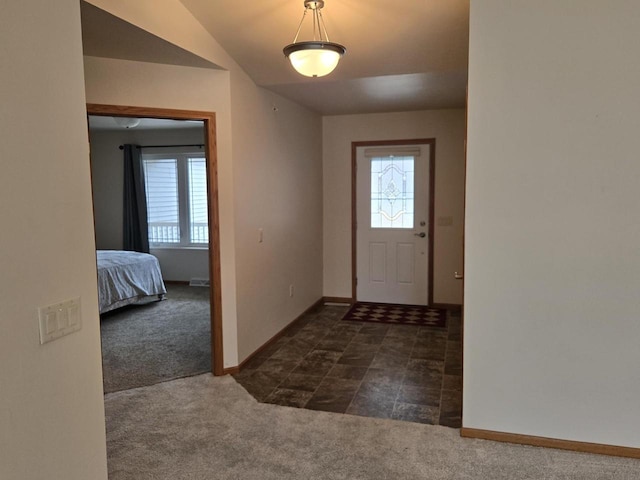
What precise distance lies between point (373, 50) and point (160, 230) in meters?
5.48

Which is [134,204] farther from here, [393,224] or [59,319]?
[59,319]

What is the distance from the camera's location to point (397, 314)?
18.8 ft

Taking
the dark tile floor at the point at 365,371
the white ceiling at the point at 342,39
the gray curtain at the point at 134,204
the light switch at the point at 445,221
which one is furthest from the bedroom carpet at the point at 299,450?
the gray curtain at the point at 134,204

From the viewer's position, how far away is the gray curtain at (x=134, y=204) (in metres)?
7.57

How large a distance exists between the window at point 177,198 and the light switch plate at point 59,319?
6.17 meters

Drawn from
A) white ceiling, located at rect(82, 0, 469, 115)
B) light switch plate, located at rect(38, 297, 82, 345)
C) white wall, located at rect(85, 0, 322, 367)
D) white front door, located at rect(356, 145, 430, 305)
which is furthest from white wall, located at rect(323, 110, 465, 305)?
light switch plate, located at rect(38, 297, 82, 345)

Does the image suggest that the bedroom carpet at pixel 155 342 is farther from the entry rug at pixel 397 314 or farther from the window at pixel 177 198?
the entry rug at pixel 397 314

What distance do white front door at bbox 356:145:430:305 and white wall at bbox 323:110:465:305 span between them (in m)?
0.15

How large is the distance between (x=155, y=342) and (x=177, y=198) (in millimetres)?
3565

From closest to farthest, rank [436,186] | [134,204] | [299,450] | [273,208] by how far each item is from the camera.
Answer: [299,450] → [273,208] → [436,186] → [134,204]

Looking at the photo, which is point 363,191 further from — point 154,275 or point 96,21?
point 96,21

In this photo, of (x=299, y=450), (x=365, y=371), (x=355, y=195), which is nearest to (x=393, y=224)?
(x=355, y=195)

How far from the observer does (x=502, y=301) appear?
2.74m

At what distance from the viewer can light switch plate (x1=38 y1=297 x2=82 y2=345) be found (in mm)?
1458
